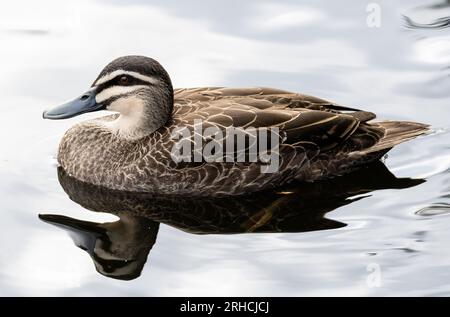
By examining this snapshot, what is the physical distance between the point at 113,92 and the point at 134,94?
25 centimetres

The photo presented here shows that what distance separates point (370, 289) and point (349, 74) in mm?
5049

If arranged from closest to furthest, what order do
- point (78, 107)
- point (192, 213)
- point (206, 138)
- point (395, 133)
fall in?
point (192, 213) < point (206, 138) < point (78, 107) < point (395, 133)

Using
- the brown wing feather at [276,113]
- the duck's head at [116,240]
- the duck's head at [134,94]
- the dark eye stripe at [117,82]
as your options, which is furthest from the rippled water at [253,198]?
the dark eye stripe at [117,82]

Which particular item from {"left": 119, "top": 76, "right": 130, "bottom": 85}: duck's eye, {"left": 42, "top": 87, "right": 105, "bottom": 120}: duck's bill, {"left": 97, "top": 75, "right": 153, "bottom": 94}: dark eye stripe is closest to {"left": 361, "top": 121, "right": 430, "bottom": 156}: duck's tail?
{"left": 97, "top": 75, "right": 153, "bottom": 94}: dark eye stripe

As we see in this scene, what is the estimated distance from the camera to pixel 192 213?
13.2m

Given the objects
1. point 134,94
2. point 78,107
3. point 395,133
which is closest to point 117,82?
point 134,94

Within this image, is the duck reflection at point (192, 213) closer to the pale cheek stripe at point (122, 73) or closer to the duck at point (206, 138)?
the duck at point (206, 138)

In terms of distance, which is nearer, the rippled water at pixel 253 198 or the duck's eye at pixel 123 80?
the rippled water at pixel 253 198

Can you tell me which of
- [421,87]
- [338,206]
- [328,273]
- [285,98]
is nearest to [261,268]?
[328,273]

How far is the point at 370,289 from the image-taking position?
11.4m

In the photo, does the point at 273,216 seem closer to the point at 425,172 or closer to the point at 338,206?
the point at 338,206

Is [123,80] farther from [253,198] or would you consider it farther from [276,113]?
[253,198]

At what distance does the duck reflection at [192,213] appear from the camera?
1233 cm

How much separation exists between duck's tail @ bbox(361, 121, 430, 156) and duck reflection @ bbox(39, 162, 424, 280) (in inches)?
10.4
